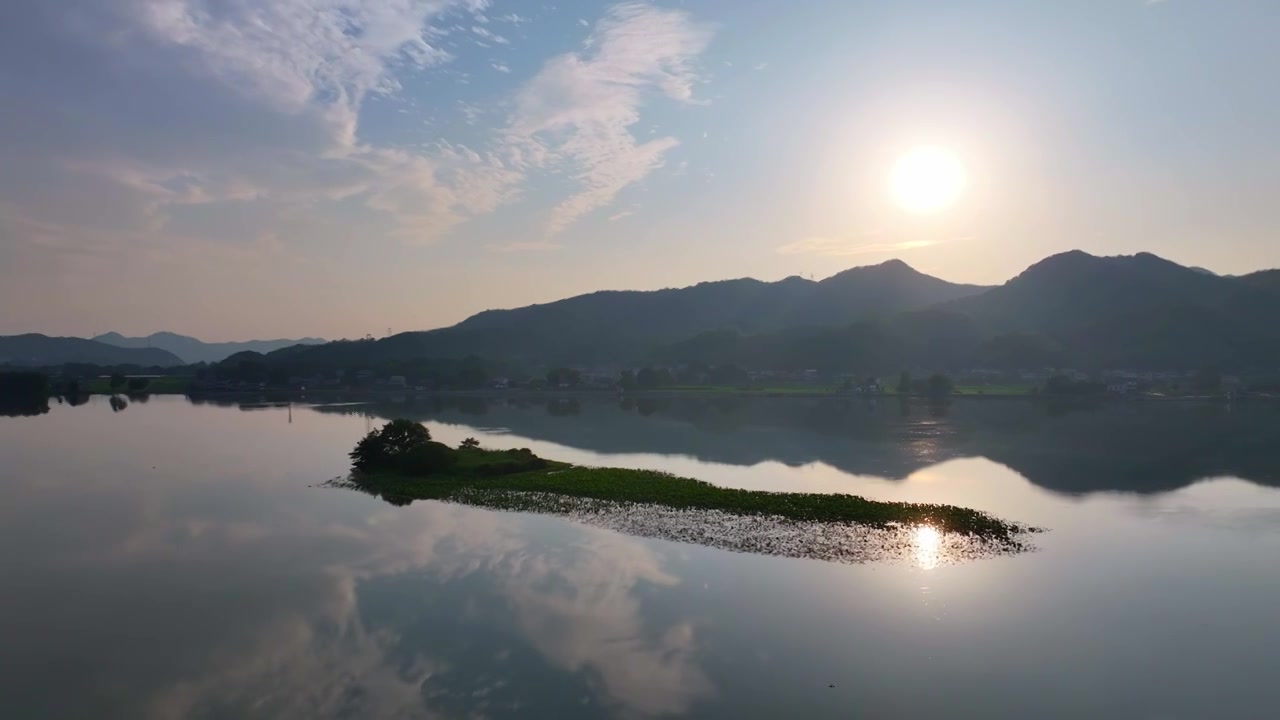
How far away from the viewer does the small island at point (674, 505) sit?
29172 millimetres

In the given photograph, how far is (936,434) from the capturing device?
7138 centimetres

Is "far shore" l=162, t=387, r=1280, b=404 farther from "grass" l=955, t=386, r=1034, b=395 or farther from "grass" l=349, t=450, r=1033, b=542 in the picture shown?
"grass" l=349, t=450, r=1033, b=542

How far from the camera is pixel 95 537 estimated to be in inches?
1241

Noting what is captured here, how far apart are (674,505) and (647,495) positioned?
2402mm

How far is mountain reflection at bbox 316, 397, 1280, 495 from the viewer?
164 ft

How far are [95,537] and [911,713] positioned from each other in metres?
33.8

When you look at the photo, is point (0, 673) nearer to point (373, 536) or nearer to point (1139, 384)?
point (373, 536)

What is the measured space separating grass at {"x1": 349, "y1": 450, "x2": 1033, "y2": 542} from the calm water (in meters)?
2.35

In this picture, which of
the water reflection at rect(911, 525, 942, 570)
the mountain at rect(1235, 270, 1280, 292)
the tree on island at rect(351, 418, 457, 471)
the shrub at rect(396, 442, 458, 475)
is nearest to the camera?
the water reflection at rect(911, 525, 942, 570)

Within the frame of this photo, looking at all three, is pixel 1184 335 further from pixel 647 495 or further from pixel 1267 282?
pixel 647 495

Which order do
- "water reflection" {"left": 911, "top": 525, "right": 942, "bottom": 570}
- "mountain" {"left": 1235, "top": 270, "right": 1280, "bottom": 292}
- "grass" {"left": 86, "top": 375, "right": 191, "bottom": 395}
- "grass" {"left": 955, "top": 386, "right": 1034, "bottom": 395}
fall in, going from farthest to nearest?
1. "mountain" {"left": 1235, "top": 270, "right": 1280, "bottom": 292}
2. "grass" {"left": 86, "top": 375, "right": 191, "bottom": 395}
3. "grass" {"left": 955, "top": 386, "right": 1034, "bottom": 395}
4. "water reflection" {"left": 911, "top": 525, "right": 942, "bottom": 570}

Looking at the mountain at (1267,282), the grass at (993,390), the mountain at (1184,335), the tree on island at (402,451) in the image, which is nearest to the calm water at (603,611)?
the tree on island at (402,451)

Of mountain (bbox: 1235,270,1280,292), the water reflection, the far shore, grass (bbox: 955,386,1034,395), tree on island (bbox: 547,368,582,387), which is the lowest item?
the water reflection

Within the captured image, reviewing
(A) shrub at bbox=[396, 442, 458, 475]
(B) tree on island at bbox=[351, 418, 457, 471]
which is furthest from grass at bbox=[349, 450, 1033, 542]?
(B) tree on island at bbox=[351, 418, 457, 471]
